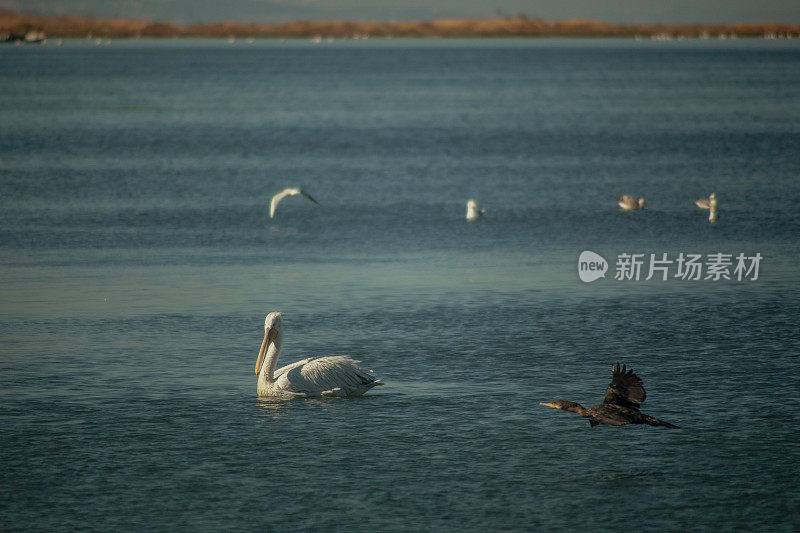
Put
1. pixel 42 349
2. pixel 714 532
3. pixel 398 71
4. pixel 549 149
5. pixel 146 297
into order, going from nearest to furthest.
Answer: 1. pixel 714 532
2. pixel 42 349
3. pixel 146 297
4. pixel 549 149
5. pixel 398 71

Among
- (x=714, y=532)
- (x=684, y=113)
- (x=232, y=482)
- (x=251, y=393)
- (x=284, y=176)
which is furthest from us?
(x=684, y=113)

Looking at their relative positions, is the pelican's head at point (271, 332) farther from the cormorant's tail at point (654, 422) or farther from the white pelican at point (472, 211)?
the white pelican at point (472, 211)

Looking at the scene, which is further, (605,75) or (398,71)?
(398,71)

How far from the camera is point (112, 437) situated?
12.5m

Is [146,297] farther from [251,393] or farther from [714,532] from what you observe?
[714,532]

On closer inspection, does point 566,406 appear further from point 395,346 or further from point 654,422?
→ point 395,346

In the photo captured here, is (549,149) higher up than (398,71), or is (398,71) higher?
(398,71)

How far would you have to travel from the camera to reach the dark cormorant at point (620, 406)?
12141 mm

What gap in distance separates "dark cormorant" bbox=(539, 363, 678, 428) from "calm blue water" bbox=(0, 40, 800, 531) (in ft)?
0.91

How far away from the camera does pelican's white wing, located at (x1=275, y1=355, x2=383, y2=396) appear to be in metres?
14.0

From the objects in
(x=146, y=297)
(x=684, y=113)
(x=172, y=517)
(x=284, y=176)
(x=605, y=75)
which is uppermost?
(x=605, y=75)

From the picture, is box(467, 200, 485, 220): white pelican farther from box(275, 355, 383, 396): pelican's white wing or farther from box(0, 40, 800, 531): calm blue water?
box(275, 355, 383, 396): pelican's white wing

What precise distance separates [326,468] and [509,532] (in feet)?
7.91

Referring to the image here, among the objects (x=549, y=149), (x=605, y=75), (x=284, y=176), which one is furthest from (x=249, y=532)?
(x=605, y=75)
